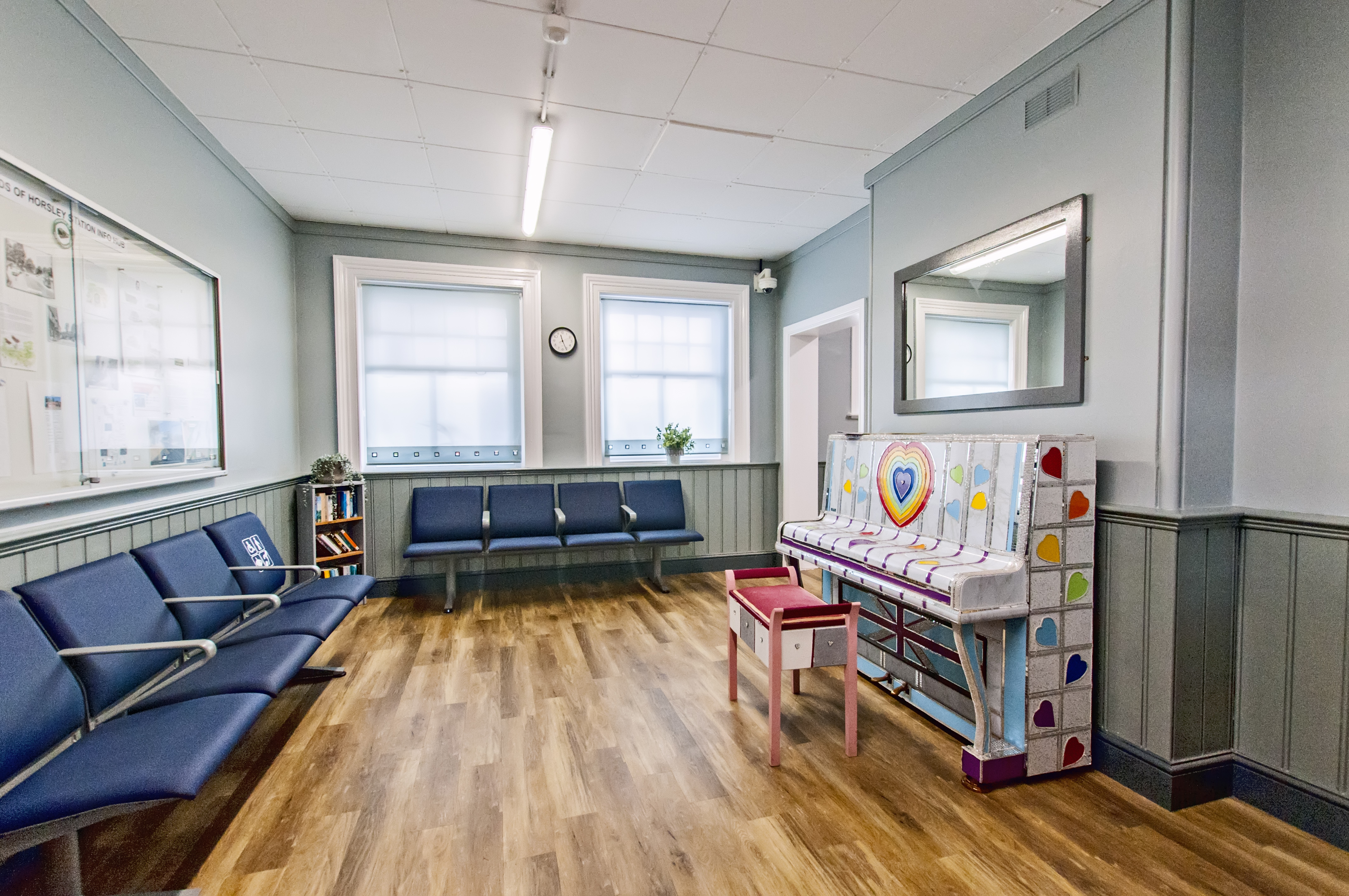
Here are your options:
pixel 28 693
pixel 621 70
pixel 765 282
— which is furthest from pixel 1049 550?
pixel 765 282

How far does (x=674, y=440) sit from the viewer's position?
536cm

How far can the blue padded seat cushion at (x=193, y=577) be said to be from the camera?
2445 millimetres

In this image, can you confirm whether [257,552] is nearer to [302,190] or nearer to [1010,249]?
[302,190]

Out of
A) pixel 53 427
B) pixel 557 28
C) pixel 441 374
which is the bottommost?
pixel 53 427

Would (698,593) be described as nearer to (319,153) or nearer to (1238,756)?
(1238,756)

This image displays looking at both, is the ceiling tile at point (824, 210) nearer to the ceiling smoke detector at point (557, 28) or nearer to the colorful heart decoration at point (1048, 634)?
the ceiling smoke detector at point (557, 28)

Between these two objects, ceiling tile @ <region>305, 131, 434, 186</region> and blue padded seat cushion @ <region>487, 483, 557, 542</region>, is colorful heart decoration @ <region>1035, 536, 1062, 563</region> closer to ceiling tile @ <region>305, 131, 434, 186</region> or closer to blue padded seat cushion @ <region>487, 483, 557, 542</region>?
blue padded seat cushion @ <region>487, 483, 557, 542</region>

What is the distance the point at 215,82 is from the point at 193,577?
2.34 meters

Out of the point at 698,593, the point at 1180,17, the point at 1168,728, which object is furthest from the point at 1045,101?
the point at 698,593

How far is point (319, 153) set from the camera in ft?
11.4

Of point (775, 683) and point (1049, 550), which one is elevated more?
point (1049, 550)

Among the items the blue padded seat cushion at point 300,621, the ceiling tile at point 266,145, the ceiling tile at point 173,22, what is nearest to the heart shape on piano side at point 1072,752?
the blue padded seat cushion at point 300,621

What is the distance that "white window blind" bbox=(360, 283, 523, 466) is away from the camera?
4.92 meters

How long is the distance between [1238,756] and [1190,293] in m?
1.72
